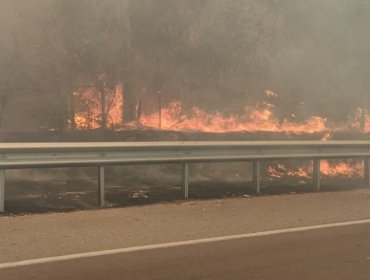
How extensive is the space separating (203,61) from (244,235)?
1158 cm

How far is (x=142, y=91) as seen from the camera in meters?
16.2

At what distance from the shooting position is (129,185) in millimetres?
10266

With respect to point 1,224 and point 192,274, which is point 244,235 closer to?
point 192,274

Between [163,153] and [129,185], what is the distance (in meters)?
1.60

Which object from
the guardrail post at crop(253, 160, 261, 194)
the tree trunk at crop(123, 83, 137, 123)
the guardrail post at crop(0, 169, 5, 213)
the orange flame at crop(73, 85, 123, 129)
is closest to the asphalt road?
the guardrail post at crop(0, 169, 5, 213)

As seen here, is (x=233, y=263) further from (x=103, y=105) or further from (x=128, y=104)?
(x=128, y=104)

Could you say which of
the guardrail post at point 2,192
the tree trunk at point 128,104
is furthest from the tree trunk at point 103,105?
the guardrail post at point 2,192

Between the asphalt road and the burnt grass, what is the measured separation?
8.83ft

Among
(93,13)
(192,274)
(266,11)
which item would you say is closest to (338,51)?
(266,11)

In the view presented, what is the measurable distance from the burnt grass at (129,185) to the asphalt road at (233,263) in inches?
106

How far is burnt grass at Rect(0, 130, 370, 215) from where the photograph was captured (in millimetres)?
8414

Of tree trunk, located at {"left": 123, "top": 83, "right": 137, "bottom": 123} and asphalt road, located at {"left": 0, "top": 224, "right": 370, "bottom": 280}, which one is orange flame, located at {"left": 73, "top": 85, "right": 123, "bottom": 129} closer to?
tree trunk, located at {"left": 123, "top": 83, "right": 137, "bottom": 123}

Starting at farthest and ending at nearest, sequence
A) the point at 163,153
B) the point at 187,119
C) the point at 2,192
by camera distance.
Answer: the point at 187,119
the point at 163,153
the point at 2,192

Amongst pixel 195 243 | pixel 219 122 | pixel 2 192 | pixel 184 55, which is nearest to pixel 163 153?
pixel 2 192
